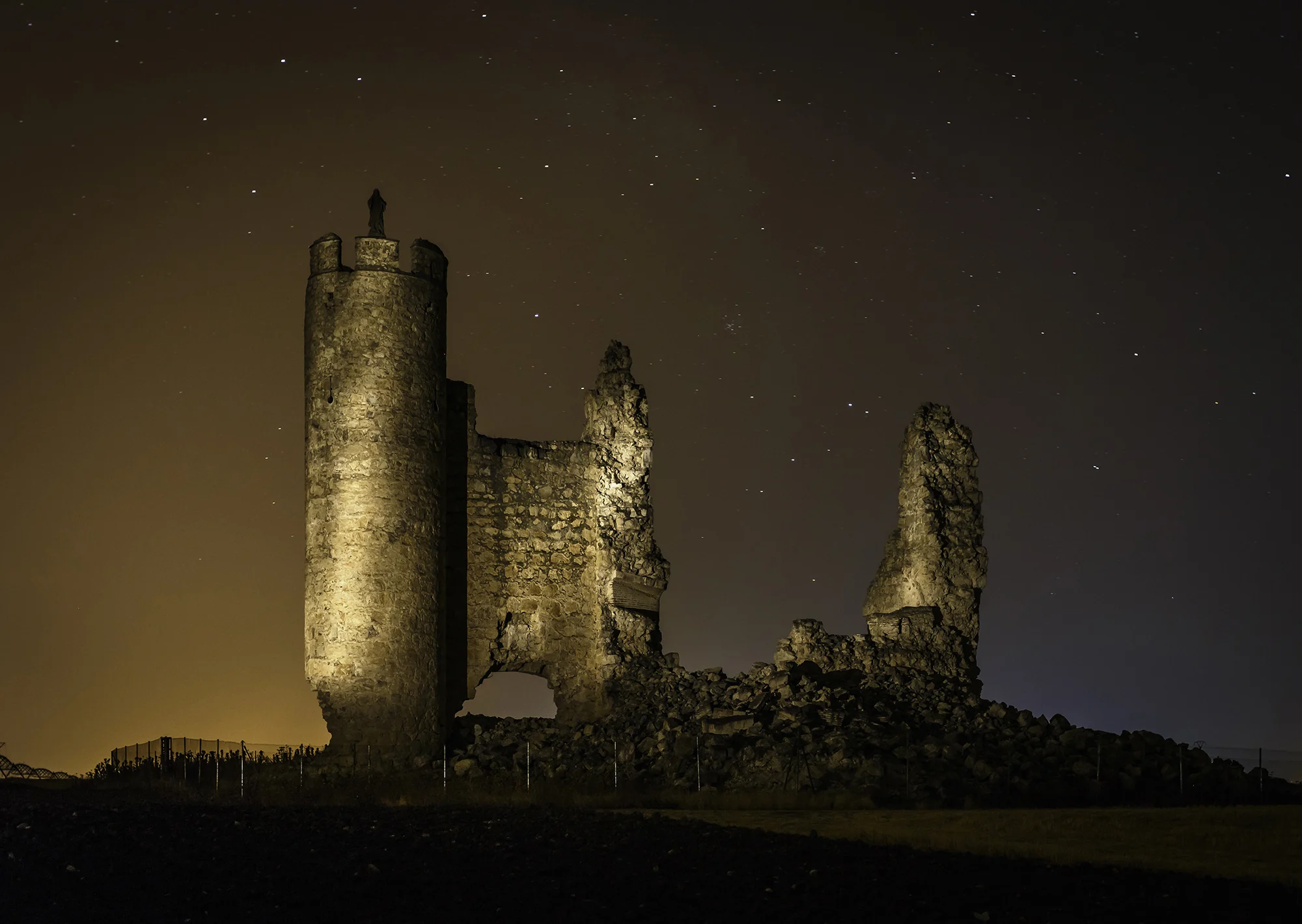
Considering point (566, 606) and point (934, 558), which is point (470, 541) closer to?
point (566, 606)

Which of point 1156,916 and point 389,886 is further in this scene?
point 389,886

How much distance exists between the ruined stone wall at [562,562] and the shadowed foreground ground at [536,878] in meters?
10.1

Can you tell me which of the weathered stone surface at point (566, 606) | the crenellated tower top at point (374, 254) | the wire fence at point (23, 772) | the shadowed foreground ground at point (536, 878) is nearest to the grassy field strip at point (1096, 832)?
the shadowed foreground ground at point (536, 878)

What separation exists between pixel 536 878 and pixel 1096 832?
6.38 metres

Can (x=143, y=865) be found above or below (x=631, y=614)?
below

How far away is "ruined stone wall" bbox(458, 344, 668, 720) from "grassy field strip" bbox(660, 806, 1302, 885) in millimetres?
7908

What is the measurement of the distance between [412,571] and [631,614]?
3.97m

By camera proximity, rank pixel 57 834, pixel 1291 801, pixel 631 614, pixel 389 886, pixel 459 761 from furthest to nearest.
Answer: pixel 631 614, pixel 459 761, pixel 1291 801, pixel 57 834, pixel 389 886

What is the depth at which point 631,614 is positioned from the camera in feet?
80.5

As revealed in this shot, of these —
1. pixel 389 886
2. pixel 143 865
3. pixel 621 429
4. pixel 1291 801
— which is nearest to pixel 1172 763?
pixel 1291 801

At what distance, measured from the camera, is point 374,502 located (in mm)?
22656

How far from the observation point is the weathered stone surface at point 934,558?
23.6 meters

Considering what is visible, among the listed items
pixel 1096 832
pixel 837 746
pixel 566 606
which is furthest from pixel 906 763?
pixel 566 606

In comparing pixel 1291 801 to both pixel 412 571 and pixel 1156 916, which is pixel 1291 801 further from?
pixel 412 571
